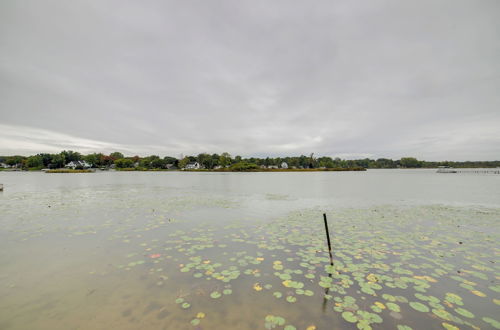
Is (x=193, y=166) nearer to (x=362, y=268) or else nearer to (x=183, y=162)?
(x=183, y=162)

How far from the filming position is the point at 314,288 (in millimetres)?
5016

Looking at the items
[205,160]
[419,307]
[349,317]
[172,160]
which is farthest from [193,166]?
[419,307]

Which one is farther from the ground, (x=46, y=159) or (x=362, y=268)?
(x=46, y=159)

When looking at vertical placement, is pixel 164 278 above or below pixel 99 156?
below

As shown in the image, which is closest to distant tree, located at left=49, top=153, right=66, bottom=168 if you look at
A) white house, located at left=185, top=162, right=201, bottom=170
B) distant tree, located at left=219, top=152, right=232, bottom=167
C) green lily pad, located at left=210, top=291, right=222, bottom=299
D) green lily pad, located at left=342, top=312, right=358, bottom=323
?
white house, located at left=185, top=162, right=201, bottom=170

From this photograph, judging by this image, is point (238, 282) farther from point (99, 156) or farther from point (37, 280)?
point (99, 156)

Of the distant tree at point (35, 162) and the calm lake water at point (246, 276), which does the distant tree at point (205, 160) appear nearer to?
the distant tree at point (35, 162)

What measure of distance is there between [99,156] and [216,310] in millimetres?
204832

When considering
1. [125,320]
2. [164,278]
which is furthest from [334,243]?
[125,320]

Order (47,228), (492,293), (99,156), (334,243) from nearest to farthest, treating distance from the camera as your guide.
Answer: (492,293)
(334,243)
(47,228)
(99,156)

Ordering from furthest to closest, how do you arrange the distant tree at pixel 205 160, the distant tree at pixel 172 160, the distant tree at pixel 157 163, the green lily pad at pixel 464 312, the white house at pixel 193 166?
the distant tree at pixel 172 160, the white house at pixel 193 166, the distant tree at pixel 157 163, the distant tree at pixel 205 160, the green lily pad at pixel 464 312

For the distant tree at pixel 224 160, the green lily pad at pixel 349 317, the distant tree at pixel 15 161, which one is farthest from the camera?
the distant tree at pixel 15 161

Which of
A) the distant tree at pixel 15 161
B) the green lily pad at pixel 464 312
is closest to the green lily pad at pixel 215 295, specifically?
the green lily pad at pixel 464 312

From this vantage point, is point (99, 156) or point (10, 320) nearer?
point (10, 320)
